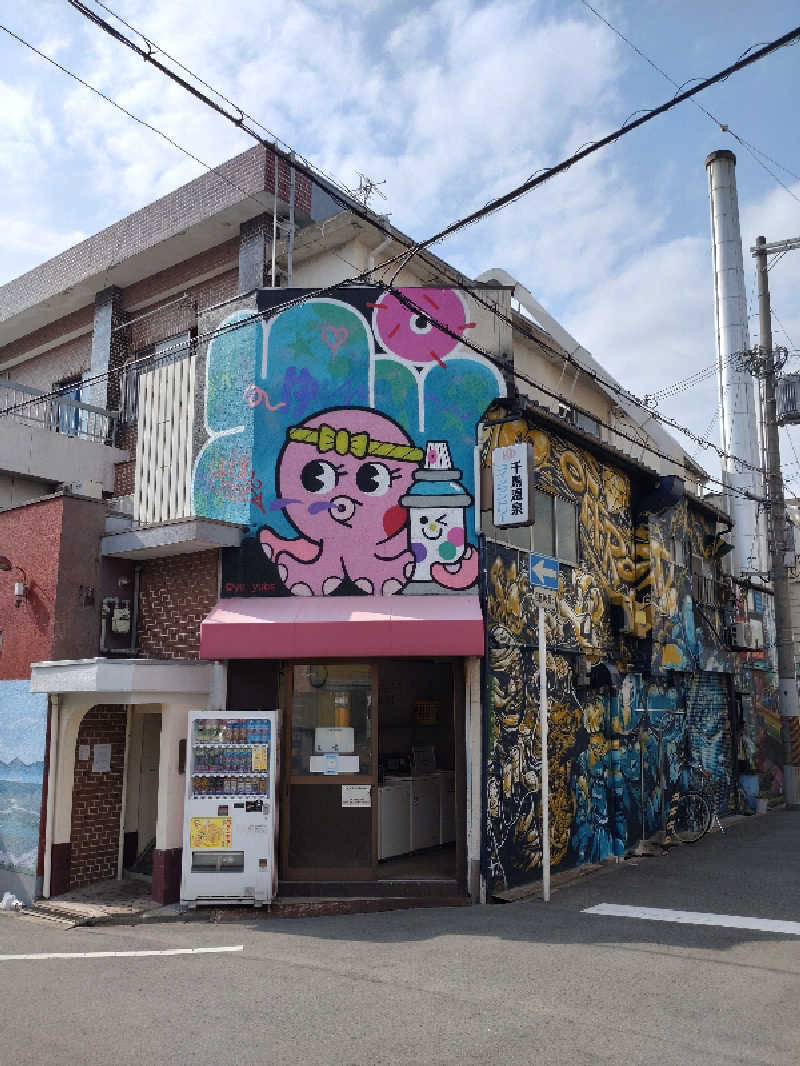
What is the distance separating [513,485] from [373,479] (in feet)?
6.36

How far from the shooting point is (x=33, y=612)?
12758 millimetres

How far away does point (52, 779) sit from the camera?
457 inches

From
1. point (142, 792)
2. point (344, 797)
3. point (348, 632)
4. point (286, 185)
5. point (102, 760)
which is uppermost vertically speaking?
point (286, 185)

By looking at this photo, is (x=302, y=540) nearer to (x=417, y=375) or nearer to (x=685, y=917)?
(x=417, y=375)

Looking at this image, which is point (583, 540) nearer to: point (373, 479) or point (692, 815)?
point (373, 479)

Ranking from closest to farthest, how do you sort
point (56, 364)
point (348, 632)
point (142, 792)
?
point (348, 632), point (142, 792), point (56, 364)

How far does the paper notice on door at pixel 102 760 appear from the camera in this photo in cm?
1230

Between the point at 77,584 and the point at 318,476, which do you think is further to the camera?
the point at 77,584

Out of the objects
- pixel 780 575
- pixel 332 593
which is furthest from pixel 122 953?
pixel 780 575

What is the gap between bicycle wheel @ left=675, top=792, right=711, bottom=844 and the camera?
54.7 feet

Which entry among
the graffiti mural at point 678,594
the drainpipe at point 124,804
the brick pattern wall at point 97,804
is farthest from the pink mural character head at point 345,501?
the graffiti mural at point 678,594

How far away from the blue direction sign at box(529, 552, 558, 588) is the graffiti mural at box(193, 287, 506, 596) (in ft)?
4.82

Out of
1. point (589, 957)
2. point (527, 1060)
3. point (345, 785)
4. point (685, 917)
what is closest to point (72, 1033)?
point (527, 1060)

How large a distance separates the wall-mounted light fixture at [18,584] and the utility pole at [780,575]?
15.5 m
